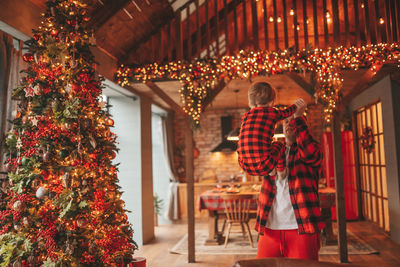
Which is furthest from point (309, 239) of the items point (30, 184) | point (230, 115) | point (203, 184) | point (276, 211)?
point (230, 115)

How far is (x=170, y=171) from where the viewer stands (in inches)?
336

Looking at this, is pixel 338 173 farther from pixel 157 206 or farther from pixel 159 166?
pixel 159 166

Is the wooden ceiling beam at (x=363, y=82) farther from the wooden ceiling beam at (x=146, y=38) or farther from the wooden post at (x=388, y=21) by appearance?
the wooden ceiling beam at (x=146, y=38)

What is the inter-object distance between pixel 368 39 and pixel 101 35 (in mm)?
3725

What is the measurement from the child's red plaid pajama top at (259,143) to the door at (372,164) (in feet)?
17.8

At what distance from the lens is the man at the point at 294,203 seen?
1.82 meters

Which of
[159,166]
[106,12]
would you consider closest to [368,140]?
[159,166]

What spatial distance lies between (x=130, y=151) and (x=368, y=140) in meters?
4.81

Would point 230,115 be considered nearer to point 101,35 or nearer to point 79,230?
point 101,35

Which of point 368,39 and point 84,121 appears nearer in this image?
point 84,121

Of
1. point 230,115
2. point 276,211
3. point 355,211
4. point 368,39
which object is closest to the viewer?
point 276,211

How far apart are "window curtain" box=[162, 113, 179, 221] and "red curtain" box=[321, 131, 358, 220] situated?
361 cm

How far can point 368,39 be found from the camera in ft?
15.3


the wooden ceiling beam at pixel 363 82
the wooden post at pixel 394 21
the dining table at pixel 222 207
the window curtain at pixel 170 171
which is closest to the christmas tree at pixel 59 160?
the dining table at pixel 222 207
